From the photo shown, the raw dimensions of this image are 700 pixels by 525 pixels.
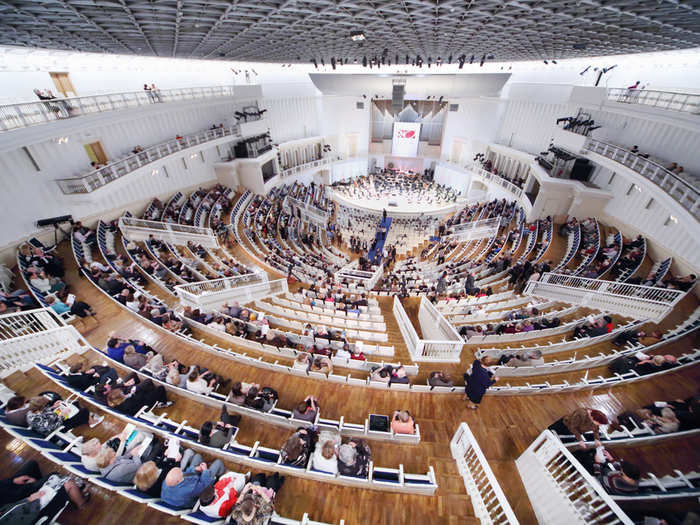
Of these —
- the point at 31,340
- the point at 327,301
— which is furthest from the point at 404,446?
the point at 31,340

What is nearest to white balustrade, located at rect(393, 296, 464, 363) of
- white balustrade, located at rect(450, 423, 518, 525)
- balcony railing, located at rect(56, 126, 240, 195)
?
white balustrade, located at rect(450, 423, 518, 525)

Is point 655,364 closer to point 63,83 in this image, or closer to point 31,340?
point 31,340

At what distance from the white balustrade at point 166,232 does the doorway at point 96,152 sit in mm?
2984

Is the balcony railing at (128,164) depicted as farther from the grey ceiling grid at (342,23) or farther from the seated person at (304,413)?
the seated person at (304,413)

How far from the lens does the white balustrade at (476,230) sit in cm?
1797

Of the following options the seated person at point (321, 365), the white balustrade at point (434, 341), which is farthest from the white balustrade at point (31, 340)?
the white balustrade at point (434, 341)

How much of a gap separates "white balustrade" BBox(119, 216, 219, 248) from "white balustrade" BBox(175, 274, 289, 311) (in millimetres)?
4524

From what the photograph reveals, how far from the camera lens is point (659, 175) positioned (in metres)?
10.1

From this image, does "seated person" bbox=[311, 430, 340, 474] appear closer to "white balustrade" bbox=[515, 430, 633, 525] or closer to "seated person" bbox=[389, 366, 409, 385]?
"seated person" bbox=[389, 366, 409, 385]

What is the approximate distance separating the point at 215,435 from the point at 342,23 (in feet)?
43.2

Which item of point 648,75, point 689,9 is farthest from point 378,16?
point 648,75

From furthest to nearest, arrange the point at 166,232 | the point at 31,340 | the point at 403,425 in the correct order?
1. the point at 166,232
2. the point at 31,340
3. the point at 403,425

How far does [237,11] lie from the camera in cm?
838

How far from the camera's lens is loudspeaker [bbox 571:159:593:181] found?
15.1 meters
